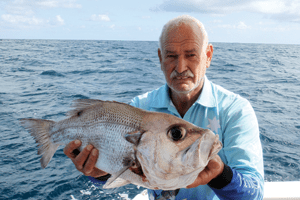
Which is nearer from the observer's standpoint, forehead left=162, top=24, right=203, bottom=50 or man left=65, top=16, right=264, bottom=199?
man left=65, top=16, right=264, bottom=199

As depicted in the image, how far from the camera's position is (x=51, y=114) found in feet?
27.5

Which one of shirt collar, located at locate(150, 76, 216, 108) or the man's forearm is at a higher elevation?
shirt collar, located at locate(150, 76, 216, 108)

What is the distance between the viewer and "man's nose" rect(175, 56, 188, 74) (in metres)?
2.17

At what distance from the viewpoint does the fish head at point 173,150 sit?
4.18ft

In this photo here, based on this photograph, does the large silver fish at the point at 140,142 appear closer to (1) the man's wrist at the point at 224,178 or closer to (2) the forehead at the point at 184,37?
(1) the man's wrist at the point at 224,178

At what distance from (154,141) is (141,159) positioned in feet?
0.47

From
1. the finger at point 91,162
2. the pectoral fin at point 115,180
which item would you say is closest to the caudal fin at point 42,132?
the finger at point 91,162

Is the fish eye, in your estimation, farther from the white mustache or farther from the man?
the white mustache

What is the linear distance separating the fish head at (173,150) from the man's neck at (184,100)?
3.13ft

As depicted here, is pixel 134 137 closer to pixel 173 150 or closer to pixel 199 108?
pixel 173 150

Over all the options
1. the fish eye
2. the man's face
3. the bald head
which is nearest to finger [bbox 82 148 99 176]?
the fish eye

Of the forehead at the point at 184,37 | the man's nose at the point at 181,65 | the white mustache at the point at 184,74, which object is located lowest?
the white mustache at the point at 184,74

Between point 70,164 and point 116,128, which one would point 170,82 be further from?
point 70,164

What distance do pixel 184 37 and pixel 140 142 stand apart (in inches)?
44.9
